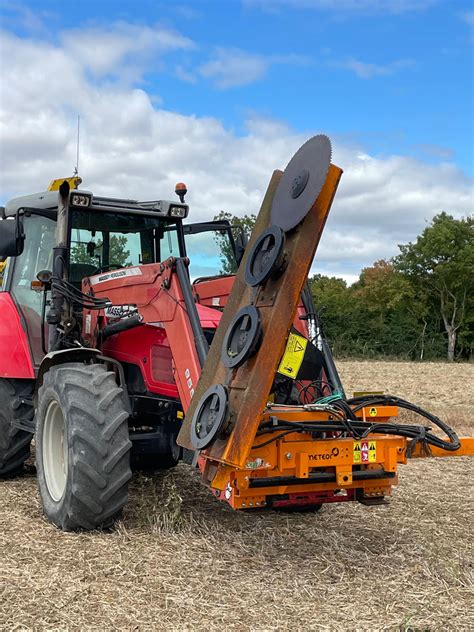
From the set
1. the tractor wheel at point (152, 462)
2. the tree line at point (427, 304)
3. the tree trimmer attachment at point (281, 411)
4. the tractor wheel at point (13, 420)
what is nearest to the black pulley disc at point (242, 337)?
the tree trimmer attachment at point (281, 411)

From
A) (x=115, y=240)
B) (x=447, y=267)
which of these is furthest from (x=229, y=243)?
(x=447, y=267)

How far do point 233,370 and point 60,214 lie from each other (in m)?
2.62

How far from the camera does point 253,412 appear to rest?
3.98m

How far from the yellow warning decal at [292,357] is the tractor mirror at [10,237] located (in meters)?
2.67

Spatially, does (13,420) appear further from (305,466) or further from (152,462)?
(305,466)

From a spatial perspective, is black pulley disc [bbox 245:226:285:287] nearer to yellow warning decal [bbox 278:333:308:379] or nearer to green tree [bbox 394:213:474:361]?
yellow warning decal [bbox 278:333:308:379]

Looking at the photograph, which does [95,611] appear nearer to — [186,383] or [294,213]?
[186,383]

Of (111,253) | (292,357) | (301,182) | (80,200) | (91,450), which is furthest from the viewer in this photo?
(111,253)

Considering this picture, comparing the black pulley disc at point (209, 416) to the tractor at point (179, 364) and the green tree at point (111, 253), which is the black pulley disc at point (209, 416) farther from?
the green tree at point (111, 253)

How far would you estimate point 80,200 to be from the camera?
6.02 metres

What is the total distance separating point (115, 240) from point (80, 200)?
70cm

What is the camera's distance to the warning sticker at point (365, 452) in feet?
14.6

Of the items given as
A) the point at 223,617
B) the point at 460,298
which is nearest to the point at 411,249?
the point at 460,298

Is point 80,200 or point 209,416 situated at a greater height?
point 80,200
